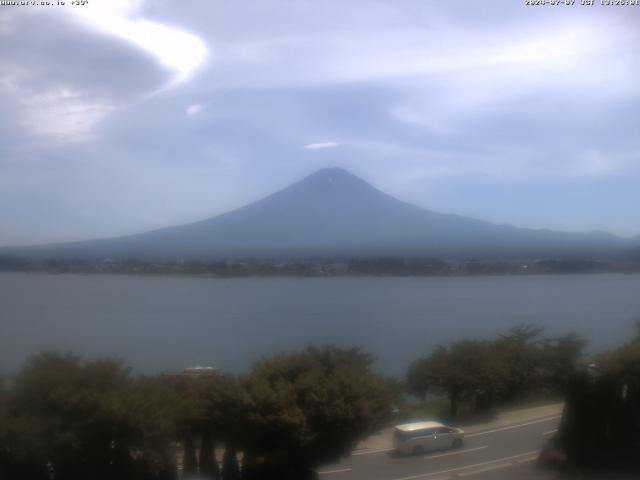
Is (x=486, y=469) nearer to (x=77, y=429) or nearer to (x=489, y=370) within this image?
(x=489, y=370)

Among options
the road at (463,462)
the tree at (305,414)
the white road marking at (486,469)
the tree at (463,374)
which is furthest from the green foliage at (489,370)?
the tree at (305,414)

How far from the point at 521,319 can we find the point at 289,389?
6.83 m

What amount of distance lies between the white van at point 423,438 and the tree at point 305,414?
424mm

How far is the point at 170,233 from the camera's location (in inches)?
819

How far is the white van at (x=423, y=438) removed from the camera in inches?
293

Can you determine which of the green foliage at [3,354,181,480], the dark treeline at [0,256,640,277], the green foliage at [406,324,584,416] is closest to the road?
the green foliage at [406,324,584,416]

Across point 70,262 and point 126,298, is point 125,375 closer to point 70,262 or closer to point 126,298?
point 70,262

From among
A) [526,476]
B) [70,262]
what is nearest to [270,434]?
[526,476]

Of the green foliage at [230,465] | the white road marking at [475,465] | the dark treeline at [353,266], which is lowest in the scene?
the white road marking at [475,465]

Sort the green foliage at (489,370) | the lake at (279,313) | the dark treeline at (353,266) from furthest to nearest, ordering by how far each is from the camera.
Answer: the dark treeline at (353,266)
the lake at (279,313)
the green foliage at (489,370)

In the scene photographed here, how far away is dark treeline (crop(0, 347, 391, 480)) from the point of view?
19.5ft

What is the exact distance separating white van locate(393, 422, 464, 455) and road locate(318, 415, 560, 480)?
0.29ft

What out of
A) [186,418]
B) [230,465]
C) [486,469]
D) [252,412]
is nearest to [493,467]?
[486,469]

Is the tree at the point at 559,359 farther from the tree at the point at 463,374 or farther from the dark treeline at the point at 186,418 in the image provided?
the dark treeline at the point at 186,418
